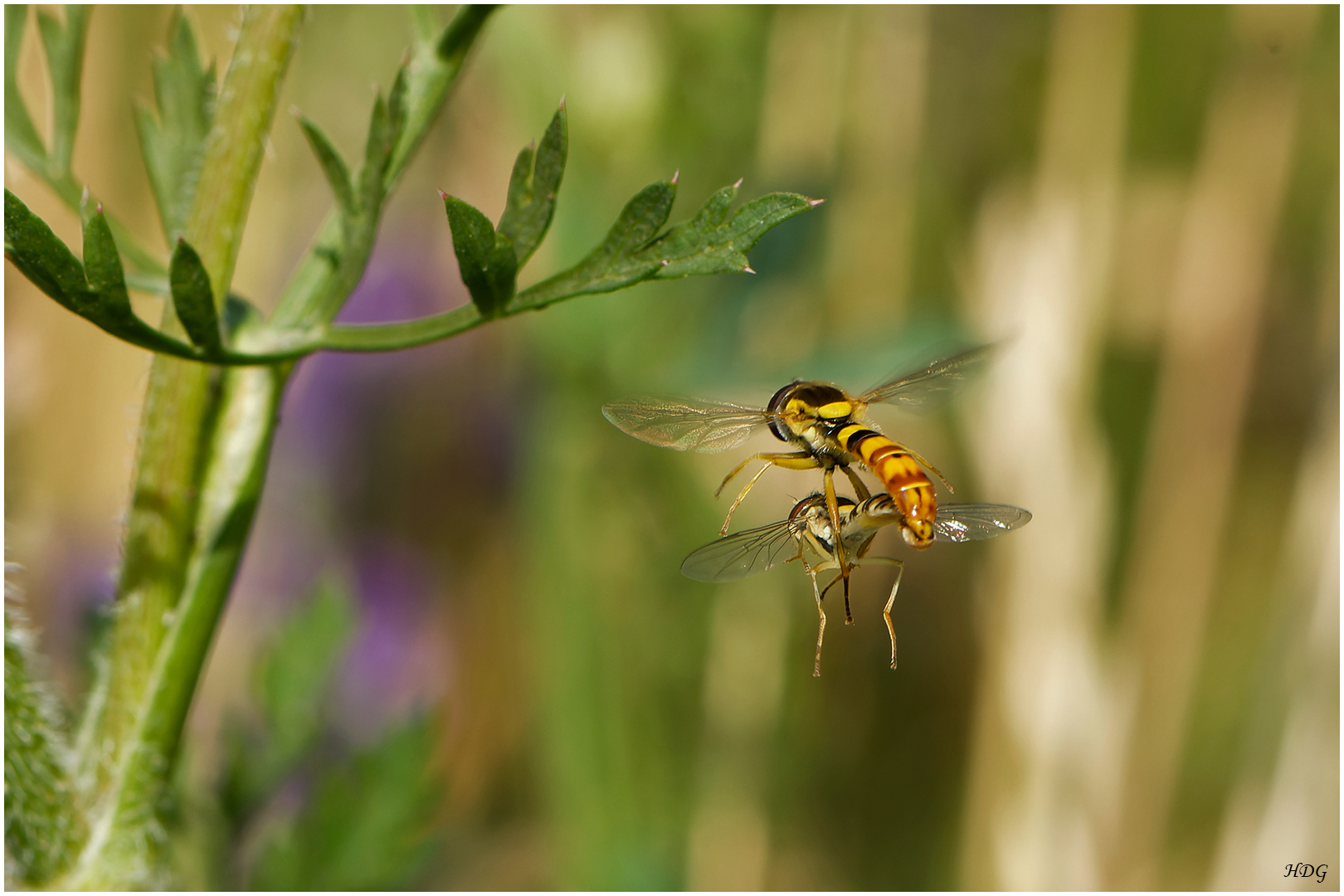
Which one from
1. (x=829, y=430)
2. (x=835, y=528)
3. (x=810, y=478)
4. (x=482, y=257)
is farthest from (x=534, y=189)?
(x=810, y=478)

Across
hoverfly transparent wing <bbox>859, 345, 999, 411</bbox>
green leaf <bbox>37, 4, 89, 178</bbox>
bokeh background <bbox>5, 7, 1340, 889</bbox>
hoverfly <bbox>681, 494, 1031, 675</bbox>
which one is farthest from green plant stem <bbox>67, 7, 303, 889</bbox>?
bokeh background <bbox>5, 7, 1340, 889</bbox>

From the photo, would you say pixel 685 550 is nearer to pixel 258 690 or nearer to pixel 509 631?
pixel 509 631

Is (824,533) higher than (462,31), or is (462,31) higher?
(462,31)

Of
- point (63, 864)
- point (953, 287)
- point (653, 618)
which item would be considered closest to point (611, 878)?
point (653, 618)

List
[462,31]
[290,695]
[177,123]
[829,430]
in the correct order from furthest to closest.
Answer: [290,695] → [829,430] → [177,123] → [462,31]

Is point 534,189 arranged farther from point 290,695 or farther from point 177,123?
point 290,695

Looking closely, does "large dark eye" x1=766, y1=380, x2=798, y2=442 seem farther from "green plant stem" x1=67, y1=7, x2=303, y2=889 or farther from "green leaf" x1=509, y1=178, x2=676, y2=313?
"green plant stem" x1=67, y1=7, x2=303, y2=889

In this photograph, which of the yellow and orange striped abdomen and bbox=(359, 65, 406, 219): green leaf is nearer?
bbox=(359, 65, 406, 219): green leaf
